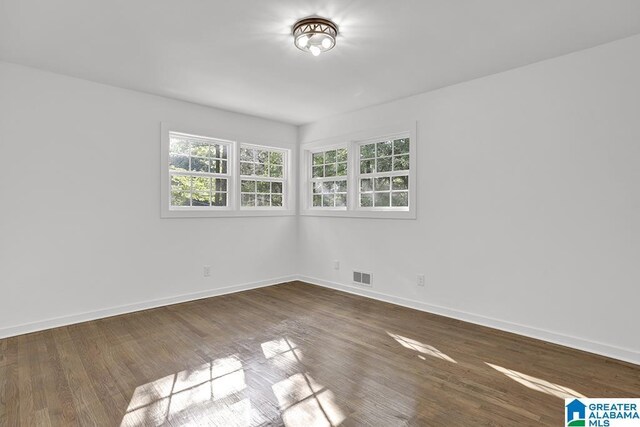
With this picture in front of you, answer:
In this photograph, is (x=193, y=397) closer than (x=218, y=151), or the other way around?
(x=193, y=397)

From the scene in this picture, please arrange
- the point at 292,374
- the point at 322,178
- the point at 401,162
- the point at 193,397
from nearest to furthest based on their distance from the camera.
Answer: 1. the point at 193,397
2. the point at 292,374
3. the point at 401,162
4. the point at 322,178

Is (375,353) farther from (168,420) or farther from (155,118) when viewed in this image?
(155,118)

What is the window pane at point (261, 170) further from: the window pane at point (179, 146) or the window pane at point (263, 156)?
the window pane at point (179, 146)

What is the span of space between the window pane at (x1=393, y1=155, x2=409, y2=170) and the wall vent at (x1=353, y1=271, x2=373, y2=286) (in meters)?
1.50

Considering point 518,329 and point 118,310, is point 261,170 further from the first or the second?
point 518,329

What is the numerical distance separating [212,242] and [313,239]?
5.23ft

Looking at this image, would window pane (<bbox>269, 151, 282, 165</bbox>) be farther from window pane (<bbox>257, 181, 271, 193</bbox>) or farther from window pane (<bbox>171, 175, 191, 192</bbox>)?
window pane (<bbox>171, 175, 191, 192</bbox>)

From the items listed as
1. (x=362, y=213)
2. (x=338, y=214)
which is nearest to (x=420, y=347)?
(x=362, y=213)

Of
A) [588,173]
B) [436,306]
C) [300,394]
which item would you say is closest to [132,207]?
[300,394]

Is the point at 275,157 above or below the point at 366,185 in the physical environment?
above

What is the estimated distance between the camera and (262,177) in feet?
17.5

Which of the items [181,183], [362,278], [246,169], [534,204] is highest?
[246,169]

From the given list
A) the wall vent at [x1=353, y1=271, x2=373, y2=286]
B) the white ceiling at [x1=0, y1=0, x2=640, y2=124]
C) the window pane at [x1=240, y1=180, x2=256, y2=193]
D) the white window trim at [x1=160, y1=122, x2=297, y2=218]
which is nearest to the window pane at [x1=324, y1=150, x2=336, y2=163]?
the white window trim at [x1=160, y1=122, x2=297, y2=218]

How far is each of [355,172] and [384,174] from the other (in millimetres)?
525
